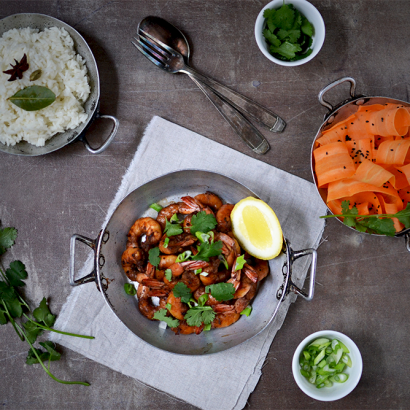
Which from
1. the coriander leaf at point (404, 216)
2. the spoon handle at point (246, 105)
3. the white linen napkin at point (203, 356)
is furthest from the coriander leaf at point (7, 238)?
the coriander leaf at point (404, 216)

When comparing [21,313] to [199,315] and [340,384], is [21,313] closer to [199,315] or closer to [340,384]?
[199,315]

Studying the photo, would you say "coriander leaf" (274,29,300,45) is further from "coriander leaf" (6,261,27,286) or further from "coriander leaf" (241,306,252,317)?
"coriander leaf" (6,261,27,286)

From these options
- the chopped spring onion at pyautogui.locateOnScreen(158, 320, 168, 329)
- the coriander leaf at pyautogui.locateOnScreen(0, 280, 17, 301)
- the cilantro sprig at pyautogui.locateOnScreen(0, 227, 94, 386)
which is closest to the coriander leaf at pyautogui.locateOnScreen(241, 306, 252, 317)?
the chopped spring onion at pyautogui.locateOnScreen(158, 320, 168, 329)

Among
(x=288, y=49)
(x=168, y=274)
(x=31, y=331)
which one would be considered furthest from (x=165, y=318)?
(x=288, y=49)

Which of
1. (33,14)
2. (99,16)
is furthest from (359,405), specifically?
(33,14)

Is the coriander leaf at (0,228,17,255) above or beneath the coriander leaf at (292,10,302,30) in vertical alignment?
beneath

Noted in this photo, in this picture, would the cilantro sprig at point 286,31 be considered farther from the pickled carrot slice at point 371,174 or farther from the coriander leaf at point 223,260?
the coriander leaf at point 223,260
